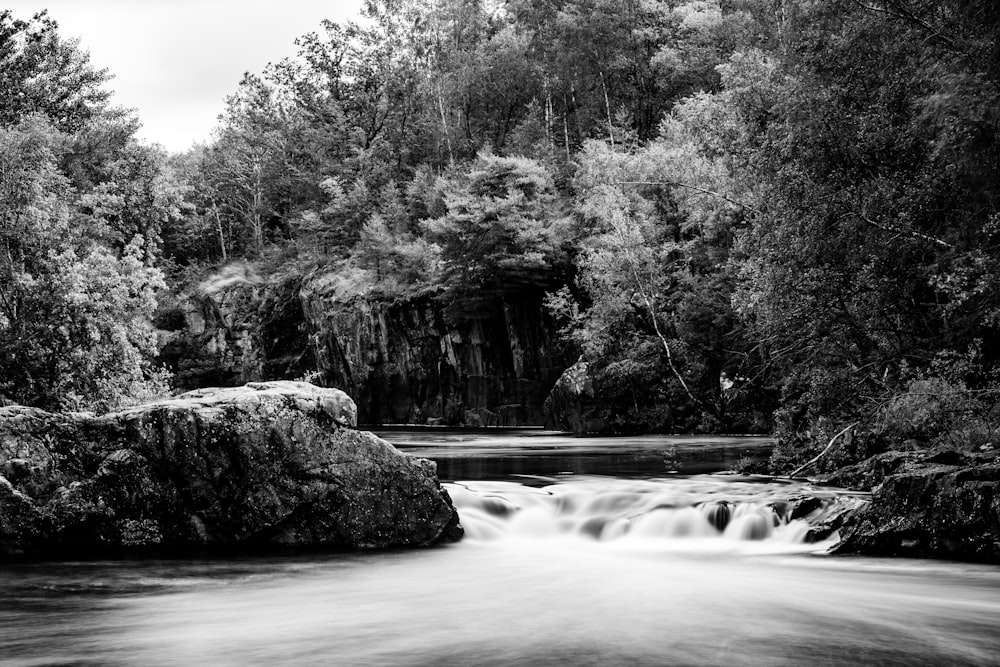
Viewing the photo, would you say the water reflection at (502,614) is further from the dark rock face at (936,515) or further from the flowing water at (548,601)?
the dark rock face at (936,515)

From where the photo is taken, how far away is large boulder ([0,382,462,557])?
966 centimetres

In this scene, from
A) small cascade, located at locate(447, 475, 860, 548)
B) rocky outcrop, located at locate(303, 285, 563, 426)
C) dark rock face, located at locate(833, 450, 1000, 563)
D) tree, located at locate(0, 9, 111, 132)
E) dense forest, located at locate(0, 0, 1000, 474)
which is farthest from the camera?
rocky outcrop, located at locate(303, 285, 563, 426)

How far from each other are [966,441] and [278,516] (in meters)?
9.61

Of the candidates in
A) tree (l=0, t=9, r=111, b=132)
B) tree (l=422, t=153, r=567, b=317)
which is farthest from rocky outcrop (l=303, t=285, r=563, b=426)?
tree (l=0, t=9, r=111, b=132)

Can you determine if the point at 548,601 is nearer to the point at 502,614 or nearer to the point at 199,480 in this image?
the point at 502,614

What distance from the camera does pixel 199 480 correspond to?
1000 centimetres

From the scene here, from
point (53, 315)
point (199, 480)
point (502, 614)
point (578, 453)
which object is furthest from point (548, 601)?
point (53, 315)

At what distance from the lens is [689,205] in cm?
2866

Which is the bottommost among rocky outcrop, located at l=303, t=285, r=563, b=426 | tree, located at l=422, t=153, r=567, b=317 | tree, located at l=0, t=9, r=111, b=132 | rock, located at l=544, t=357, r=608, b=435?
rock, located at l=544, t=357, r=608, b=435

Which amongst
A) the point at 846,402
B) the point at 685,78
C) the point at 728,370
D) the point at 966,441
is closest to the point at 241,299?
the point at 685,78

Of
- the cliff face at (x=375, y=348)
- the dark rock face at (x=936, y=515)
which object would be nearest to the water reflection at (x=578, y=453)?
the dark rock face at (x=936, y=515)

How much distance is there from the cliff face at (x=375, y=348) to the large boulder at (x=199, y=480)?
81.2ft

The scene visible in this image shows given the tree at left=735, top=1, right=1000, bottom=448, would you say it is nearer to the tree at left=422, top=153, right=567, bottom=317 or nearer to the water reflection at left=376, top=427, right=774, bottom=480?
the water reflection at left=376, top=427, right=774, bottom=480

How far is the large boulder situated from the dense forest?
27.6ft
